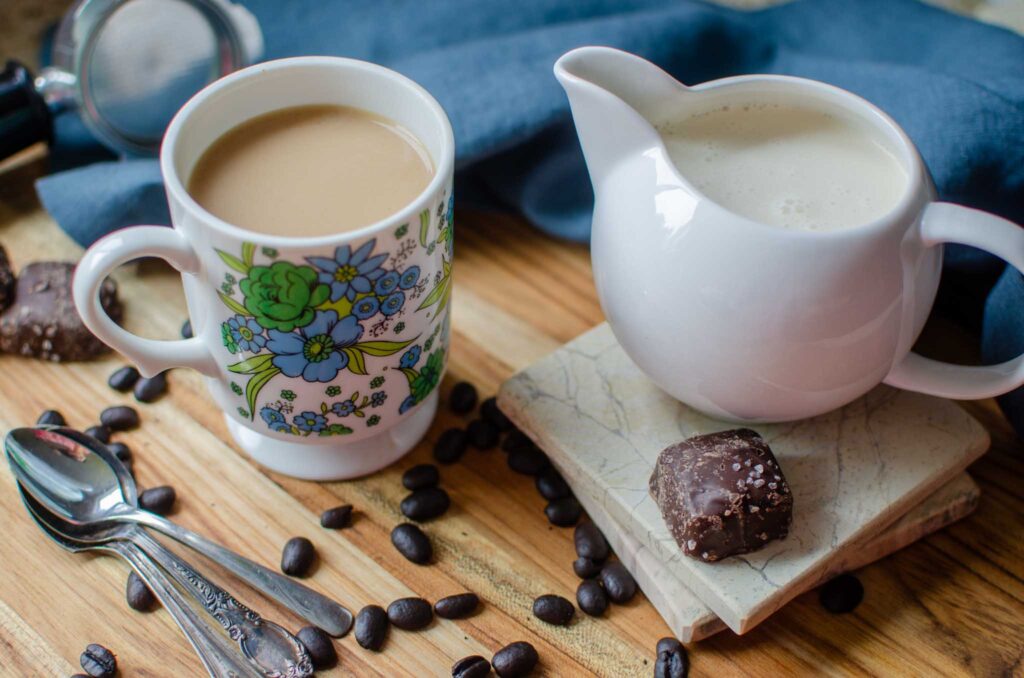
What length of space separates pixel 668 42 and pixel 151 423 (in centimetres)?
79

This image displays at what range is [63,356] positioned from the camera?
119 cm

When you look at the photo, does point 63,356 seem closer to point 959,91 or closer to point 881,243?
point 881,243

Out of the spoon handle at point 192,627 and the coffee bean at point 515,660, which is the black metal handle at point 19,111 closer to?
the spoon handle at point 192,627

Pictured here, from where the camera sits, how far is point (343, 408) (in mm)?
976

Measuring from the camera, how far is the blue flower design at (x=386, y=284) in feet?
2.89

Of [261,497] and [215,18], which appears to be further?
[215,18]

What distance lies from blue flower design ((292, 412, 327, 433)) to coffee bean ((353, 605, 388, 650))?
0.18 meters

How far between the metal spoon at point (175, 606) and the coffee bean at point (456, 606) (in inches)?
7.1

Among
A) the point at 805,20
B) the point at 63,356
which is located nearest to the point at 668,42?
the point at 805,20

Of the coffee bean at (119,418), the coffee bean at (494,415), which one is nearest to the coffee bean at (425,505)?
the coffee bean at (494,415)

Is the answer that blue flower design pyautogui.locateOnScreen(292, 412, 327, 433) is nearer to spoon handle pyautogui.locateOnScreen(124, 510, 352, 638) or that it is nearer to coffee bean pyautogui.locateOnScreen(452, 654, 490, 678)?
spoon handle pyautogui.locateOnScreen(124, 510, 352, 638)

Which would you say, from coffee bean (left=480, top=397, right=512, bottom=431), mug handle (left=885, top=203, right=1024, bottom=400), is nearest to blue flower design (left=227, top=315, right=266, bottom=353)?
coffee bean (left=480, top=397, right=512, bottom=431)

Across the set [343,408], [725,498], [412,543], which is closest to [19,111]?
[343,408]

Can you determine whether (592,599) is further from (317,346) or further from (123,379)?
(123,379)
